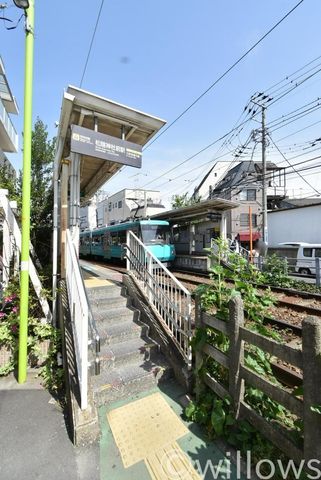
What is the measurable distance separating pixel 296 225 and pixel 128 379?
20.4m

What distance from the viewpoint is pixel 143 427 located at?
8.87 ft

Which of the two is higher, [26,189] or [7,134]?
[7,134]

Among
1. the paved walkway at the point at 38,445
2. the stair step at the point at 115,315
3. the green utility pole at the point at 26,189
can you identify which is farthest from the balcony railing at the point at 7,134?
the paved walkway at the point at 38,445

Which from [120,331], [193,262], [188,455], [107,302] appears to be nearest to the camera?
[188,455]

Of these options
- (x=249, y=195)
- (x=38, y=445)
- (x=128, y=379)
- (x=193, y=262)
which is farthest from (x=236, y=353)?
(x=249, y=195)

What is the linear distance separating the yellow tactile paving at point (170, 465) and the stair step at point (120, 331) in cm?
165

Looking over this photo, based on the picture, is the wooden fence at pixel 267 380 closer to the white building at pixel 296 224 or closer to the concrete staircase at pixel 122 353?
the concrete staircase at pixel 122 353

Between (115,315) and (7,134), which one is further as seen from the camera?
(7,134)

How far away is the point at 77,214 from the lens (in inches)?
216

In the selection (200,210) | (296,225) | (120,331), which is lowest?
(120,331)

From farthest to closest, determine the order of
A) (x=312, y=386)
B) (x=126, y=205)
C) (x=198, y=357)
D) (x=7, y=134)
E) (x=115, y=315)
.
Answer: (x=126, y=205)
(x=7, y=134)
(x=115, y=315)
(x=198, y=357)
(x=312, y=386)

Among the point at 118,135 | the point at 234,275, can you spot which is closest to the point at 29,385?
the point at 234,275

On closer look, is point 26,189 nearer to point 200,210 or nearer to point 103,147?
point 103,147

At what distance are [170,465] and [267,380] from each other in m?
1.20
